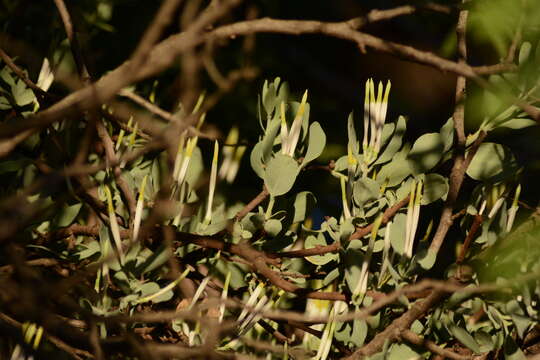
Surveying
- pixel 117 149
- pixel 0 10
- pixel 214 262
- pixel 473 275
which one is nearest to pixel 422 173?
pixel 473 275

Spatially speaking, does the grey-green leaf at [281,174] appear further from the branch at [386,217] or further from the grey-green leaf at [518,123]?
the grey-green leaf at [518,123]

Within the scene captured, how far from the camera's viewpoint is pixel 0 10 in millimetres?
1048

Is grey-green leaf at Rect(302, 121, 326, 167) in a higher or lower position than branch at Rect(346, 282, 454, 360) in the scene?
Answer: higher

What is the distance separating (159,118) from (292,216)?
0.36 meters

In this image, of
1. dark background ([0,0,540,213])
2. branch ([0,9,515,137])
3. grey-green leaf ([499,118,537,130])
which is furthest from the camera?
dark background ([0,0,540,213])

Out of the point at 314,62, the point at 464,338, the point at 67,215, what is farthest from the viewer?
the point at 314,62

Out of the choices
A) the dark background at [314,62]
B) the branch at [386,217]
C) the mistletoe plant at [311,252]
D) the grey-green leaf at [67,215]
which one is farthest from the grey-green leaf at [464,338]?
the grey-green leaf at [67,215]

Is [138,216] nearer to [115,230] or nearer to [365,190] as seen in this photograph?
[115,230]

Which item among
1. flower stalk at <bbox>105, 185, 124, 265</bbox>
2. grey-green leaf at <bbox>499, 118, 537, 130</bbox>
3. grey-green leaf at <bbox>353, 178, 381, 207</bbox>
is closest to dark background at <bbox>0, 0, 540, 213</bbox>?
grey-green leaf at <bbox>499, 118, 537, 130</bbox>

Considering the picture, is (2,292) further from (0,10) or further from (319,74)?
(319,74)

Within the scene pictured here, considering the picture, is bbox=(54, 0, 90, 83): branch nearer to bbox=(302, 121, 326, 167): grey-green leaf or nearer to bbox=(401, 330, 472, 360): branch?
bbox=(302, 121, 326, 167): grey-green leaf

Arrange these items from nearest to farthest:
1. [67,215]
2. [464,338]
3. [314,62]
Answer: [464,338] → [67,215] → [314,62]

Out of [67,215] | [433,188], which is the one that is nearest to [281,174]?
[433,188]

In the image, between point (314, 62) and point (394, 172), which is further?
point (314, 62)
